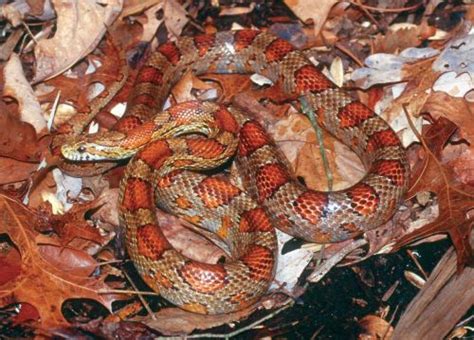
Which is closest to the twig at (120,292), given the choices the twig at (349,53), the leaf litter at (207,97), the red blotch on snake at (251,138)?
the leaf litter at (207,97)

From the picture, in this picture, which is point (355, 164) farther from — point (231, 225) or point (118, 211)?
point (118, 211)

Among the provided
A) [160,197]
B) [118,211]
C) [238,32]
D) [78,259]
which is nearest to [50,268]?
[78,259]

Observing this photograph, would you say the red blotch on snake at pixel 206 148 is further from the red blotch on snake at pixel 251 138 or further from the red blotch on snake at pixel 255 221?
the red blotch on snake at pixel 255 221

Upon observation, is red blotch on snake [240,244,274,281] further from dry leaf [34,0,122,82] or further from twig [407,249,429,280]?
dry leaf [34,0,122,82]

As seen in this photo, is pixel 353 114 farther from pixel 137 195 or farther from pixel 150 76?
Answer: pixel 137 195

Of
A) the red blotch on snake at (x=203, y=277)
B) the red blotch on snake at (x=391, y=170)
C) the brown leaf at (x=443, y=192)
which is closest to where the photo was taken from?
the red blotch on snake at (x=203, y=277)

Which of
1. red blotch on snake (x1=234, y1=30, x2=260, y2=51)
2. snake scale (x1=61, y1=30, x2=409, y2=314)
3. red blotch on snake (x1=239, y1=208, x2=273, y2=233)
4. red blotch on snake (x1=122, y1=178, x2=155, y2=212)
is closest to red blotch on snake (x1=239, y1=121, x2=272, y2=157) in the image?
snake scale (x1=61, y1=30, x2=409, y2=314)
